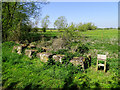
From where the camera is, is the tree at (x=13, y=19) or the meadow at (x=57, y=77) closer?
the meadow at (x=57, y=77)

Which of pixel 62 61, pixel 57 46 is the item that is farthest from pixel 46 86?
pixel 57 46

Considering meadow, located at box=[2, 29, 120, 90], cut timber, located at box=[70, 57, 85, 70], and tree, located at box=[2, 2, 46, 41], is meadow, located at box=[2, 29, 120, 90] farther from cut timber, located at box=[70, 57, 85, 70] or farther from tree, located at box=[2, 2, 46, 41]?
tree, located at box=[2, 2, 46, 41]

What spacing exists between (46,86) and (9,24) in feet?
32.1

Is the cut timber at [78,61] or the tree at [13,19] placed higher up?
the tree at [13,19]

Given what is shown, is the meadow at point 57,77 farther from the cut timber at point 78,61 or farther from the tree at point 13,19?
the tree at point 13,19

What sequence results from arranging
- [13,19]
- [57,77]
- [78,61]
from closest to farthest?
1. [57,77]
2. [78,61]
3. [13,19]

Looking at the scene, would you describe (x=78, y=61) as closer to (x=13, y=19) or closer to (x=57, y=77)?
(x=57, y=77)

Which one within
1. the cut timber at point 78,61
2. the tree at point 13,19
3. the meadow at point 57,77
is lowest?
the meadow at point 57,77

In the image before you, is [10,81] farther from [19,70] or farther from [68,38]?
[68,38]

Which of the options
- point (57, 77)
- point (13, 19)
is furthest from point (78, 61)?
point (13, 19)

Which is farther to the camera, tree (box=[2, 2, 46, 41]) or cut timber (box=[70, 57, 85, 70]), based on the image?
tree (box=[2, 2, 46, 41])

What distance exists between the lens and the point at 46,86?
13.2ft

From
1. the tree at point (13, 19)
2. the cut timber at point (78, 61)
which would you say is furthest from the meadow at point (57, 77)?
the tree at point (13, 19)

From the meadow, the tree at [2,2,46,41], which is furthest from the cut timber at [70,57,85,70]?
the tree at [2,2,46,41]
